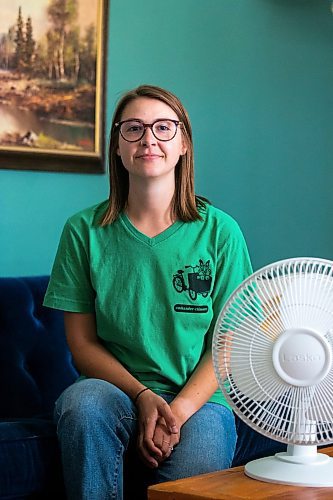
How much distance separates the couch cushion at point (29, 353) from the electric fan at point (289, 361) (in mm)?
927

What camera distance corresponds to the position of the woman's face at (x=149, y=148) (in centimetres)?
216

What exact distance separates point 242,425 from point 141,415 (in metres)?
0.47

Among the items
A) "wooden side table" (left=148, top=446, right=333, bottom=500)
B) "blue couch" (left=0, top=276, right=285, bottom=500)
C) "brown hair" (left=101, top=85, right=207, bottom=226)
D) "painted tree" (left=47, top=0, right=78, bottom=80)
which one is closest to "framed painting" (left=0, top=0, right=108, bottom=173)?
"painted tree" (left=47, top=0, right=78, bottom=80)

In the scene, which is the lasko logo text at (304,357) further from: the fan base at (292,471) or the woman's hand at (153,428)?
the woman's hand at (153,428)

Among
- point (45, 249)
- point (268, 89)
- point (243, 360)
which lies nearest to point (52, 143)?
point (45, 249)

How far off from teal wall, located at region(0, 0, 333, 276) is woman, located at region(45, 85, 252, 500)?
752 mm

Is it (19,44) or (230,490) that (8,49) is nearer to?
(19,44)

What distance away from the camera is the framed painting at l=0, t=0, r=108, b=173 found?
286 centimetres

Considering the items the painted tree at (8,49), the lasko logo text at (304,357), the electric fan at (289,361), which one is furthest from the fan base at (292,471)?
the painted tree at (8,49)

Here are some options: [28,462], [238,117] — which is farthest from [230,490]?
[238,117]

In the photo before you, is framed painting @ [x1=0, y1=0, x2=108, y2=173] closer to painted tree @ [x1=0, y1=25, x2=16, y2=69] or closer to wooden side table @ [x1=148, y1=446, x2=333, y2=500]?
painted tree @ [x1=0, y1=25, x2=16, y2=69]

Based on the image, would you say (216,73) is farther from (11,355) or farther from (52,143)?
(11,355)

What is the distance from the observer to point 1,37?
2830 mm

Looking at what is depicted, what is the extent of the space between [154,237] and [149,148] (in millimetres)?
201
